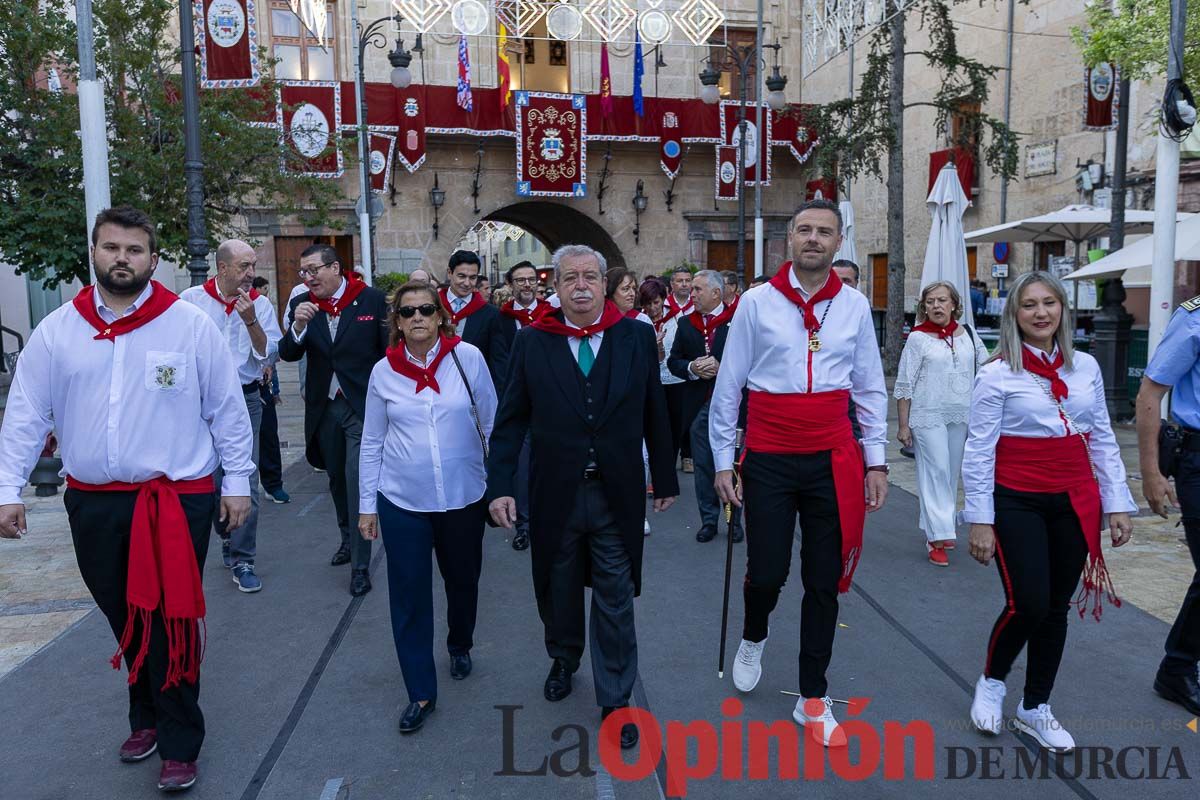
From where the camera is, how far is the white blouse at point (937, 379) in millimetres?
6320

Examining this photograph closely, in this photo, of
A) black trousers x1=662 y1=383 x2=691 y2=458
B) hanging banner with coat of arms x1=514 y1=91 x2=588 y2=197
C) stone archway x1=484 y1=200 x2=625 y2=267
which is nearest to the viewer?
black trousers x1=662 y1=383 x2=691 y2=458

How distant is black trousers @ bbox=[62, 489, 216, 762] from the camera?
11.0 feet

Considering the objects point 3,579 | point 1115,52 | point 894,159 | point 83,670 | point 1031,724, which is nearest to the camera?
point 1031,724

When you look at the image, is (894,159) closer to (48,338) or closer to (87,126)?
(87,126)

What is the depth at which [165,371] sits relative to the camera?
133 inches

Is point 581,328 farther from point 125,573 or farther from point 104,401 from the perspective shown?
point 125,573

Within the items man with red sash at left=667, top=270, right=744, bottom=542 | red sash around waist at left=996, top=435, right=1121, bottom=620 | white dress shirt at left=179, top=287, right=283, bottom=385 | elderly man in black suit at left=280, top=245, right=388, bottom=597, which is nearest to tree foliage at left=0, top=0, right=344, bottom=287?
white dress shirt at left=179, top=287, right=283, bottom=385

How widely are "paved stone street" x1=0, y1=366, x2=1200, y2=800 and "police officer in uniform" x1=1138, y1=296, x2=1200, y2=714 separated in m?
0.19

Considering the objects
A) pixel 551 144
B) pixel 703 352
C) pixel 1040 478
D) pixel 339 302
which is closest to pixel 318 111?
pixel 551 144

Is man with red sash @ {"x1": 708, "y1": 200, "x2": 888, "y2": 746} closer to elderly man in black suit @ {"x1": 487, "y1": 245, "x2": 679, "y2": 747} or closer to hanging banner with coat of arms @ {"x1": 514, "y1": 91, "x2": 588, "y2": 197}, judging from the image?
elderly man in black suit @ {"x1": 487, "y1": 245, "x2": 679, "y2": 747}

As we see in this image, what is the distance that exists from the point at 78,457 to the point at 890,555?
515 centimetres

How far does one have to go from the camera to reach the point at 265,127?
45.5ft

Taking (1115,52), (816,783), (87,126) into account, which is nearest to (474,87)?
(1115,52)

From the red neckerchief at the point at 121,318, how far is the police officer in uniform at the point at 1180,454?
12.8 ft
